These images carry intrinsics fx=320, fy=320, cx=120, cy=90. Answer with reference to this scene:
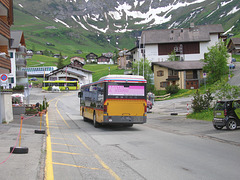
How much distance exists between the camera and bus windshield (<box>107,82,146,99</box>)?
60.2 ft

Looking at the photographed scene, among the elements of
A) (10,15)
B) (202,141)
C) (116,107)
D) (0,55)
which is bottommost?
(202,141)

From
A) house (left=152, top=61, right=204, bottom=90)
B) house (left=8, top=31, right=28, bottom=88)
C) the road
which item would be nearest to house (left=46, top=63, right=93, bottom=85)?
house (left=8, top=31, right=28, bottom=88)

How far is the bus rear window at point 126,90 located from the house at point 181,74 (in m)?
45.4

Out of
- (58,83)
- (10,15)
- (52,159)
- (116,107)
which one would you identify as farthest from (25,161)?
(58,83)

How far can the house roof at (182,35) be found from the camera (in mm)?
88431

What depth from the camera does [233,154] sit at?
10.7 m

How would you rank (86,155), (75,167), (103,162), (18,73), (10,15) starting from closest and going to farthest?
(75,167) → (103,162) → (86,155) → (10,15) → (18,73)

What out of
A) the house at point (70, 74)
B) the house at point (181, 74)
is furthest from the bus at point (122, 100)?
the house at point (70, 74)

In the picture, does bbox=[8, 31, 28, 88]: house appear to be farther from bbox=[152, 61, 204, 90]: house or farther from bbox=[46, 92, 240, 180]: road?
bbox=[46, 92, 240, 180]: road

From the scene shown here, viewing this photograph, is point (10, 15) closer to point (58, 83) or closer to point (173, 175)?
point (173, 175)

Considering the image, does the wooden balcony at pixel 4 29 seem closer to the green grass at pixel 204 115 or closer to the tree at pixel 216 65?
the green grass at pixel 204 115

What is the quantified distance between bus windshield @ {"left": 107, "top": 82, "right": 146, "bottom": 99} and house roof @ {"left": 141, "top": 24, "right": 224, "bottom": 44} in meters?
70.9

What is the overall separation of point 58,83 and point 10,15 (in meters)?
59.1

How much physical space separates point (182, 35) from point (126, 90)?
7511 centimetres
